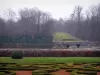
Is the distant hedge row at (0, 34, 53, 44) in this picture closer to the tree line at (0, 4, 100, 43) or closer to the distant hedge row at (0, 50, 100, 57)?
the tree line at (0, 4, 100, 43)

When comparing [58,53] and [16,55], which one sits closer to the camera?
[16,55]

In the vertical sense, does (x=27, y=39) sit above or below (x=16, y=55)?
above

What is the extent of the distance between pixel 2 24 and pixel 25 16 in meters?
8.78

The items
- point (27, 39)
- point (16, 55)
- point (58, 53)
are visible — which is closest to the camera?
point (16, 55)

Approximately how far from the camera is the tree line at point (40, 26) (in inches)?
1437

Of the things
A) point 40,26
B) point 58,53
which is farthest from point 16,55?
point 40,26

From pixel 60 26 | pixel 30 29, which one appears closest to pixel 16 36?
pixel 30 29

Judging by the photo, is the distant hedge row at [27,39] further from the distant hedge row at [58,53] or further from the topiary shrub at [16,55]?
the topiary shrub at [16,55]

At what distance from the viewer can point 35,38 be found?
36.8m

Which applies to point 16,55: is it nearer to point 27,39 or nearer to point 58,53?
point 58,53

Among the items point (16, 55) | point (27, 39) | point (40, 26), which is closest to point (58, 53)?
point (16, 55)

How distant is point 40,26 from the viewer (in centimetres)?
4762

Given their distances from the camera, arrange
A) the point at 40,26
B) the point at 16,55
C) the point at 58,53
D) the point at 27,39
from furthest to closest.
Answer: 1. the point at 40,26
2. the point at 27,39
3. the point at 58,53
4. the point at 16,55

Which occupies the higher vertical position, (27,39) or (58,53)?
(27,39)
